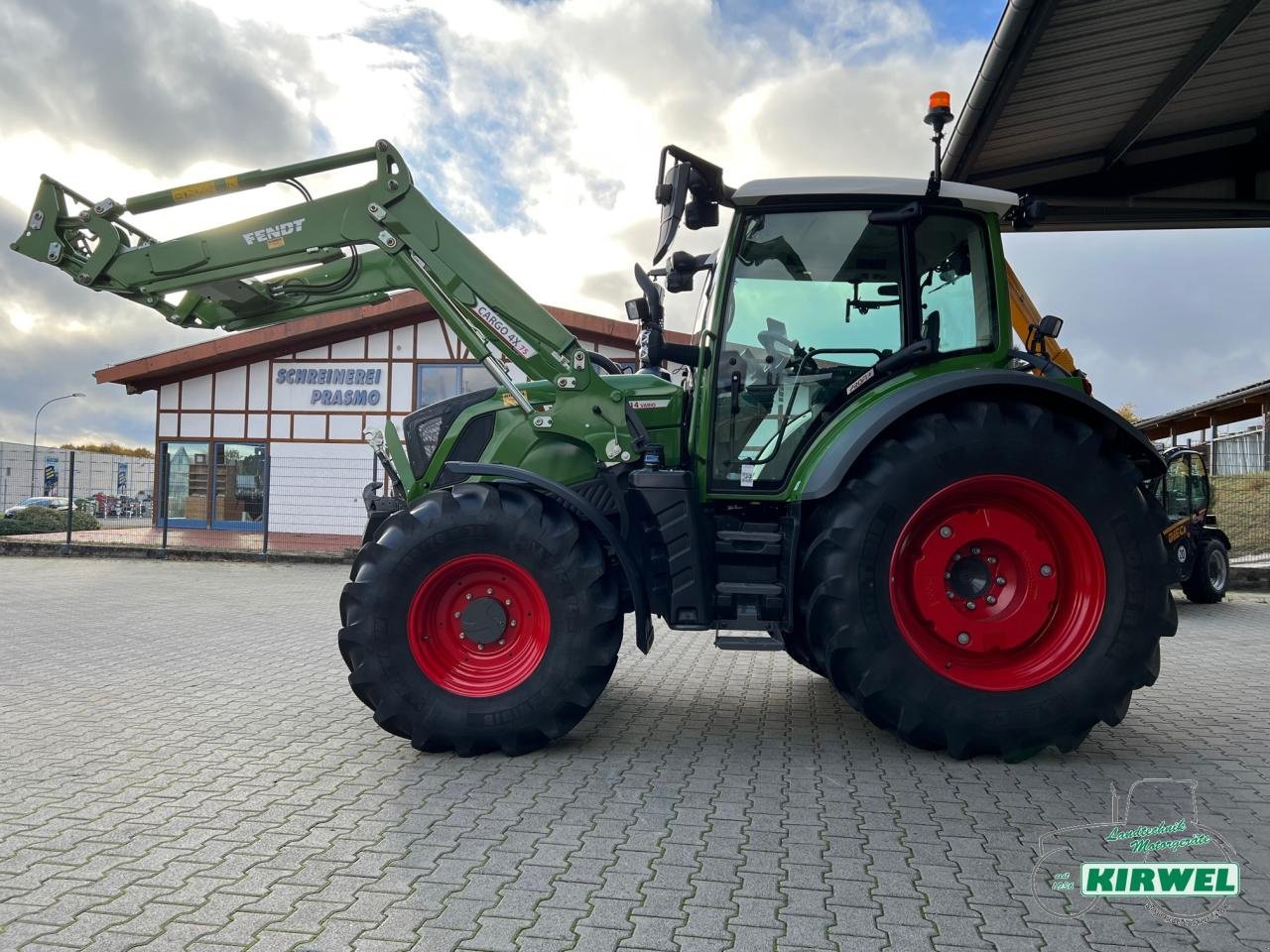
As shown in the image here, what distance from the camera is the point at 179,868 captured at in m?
3.14

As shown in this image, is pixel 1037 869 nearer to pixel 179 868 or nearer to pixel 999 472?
pixel 999 472

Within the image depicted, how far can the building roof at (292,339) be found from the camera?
20234 mm

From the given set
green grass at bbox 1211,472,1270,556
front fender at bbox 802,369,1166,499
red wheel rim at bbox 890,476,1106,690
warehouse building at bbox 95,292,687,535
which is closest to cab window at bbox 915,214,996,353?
front fender at bbox 802,369,1166,499

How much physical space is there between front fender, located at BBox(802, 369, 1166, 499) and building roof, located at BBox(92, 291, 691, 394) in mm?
15636

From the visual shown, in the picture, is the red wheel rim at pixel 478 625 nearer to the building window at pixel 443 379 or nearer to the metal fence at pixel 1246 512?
the metal fence at pixel 1246 512

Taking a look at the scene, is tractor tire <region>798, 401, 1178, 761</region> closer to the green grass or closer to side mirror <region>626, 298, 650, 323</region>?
side mirror <region>626, 298, 650, 323</region>

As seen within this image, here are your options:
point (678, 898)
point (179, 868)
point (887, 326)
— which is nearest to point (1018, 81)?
point (887, 326)

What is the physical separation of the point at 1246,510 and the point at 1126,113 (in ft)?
37.6

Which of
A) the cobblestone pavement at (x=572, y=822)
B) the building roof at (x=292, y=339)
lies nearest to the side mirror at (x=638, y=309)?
the cobblestone pavement at (x=572, y=822)

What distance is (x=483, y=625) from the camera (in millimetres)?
4617

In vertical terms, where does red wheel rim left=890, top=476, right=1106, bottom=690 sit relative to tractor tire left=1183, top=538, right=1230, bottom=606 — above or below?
above

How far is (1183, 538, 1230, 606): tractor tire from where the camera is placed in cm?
1230

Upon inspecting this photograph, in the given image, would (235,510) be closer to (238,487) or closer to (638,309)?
(238,487)

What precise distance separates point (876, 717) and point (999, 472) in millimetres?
1288
